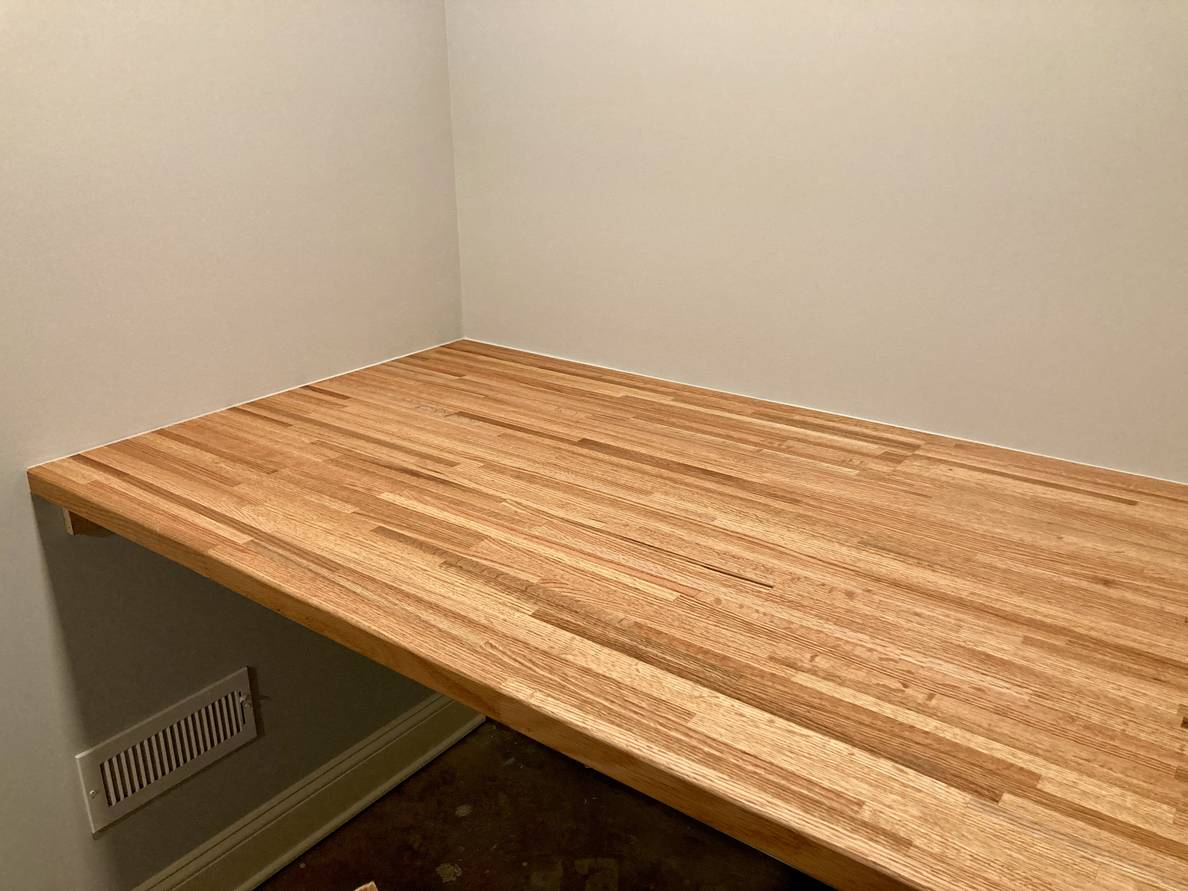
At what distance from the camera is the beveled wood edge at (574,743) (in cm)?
64

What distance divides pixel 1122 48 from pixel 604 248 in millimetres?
832

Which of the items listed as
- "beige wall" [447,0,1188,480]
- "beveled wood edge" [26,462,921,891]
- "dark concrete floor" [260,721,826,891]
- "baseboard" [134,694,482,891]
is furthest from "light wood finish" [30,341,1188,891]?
"dark concrete floor" [260,721,826,891]

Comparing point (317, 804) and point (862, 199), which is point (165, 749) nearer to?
point (317, 804)

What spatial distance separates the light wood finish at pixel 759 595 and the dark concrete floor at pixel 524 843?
0.86m

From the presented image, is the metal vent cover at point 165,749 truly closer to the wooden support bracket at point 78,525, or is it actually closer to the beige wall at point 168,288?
the beige wall at point 168,288

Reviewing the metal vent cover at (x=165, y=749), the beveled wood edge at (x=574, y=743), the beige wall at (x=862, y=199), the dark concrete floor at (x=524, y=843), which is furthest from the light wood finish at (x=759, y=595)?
the dark concrete floor at (x=524, y=843)

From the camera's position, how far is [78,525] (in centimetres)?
132

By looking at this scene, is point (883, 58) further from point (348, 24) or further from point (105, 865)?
point (105, 865)

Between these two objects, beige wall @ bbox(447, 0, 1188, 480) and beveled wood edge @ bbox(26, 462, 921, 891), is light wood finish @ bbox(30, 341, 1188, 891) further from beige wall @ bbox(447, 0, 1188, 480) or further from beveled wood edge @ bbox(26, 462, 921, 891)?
beige wall @ bbox(447, 0, 1188, 480)

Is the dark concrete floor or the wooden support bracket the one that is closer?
the wooden support bracket

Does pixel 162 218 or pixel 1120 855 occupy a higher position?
pixel 162 218

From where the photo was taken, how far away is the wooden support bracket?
1309 millimetres

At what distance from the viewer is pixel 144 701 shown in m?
1.50

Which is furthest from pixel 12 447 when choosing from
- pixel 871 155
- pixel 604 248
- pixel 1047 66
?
pixel 1047 66
